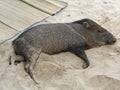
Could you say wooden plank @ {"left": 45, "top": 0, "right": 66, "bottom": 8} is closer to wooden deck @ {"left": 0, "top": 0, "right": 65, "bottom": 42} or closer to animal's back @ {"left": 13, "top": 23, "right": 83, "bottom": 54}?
wooden deck @ {"left": 0, "top": 0, "right": 65, "bottom": 42}

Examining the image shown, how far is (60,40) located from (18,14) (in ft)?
3.95

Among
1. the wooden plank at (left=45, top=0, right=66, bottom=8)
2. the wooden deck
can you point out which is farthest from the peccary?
the wooden plank at (left=45, top=0, right=66, bottom=8)

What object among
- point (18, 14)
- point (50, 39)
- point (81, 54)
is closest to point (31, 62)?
point (50, 39)

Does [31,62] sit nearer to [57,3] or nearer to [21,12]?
[21,12]

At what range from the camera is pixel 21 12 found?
17.1ft

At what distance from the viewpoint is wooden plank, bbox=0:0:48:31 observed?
196 inches

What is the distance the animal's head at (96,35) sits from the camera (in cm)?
437

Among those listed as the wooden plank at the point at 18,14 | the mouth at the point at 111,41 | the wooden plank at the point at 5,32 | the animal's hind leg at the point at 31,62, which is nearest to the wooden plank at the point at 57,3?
the wooden plank at the point at 18,14

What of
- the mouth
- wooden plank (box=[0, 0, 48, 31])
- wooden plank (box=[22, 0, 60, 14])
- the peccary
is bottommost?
wooden plank (box=[0, 0, 48, 31])

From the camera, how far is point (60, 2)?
547 cm

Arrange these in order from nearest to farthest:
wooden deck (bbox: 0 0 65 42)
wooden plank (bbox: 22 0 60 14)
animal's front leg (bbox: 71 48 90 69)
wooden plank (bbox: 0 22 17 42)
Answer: animal's front leg (bbox: 71 48 90 69) < wooden plank (bbox: 0 22 17 42) < wooden deck (bbox: 0 0 65 42) < wooden plank (bbox: 22 0 60 14)

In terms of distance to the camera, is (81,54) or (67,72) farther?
(81,54)

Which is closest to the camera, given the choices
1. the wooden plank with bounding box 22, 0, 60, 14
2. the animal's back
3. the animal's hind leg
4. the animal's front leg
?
the animal's hind leg

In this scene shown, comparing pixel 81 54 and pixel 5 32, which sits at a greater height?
pixel 81 54
